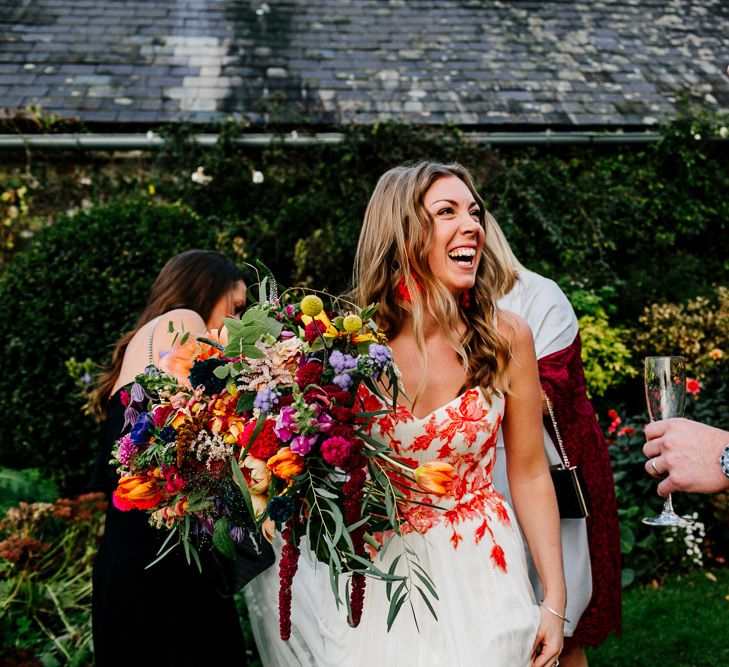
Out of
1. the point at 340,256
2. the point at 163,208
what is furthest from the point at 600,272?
the point at 163,208

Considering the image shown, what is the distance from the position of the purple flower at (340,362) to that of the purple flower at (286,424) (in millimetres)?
148

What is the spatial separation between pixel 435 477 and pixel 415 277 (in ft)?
2.83

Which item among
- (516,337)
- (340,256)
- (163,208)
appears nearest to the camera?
(516,337)

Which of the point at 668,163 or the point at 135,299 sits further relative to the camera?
the point at 668,163

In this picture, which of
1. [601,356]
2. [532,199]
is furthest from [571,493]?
[532,199]

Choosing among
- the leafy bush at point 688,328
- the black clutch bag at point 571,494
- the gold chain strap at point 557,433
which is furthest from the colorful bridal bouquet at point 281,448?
the leafy bush at point 688,328

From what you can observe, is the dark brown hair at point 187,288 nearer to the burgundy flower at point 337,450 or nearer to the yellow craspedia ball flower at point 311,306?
the yellow craspedia ball flower at point 311,306

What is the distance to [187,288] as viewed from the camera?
346 centimetres

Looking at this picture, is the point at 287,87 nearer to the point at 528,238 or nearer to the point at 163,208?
the point at 163,208

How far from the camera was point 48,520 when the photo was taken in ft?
16.2

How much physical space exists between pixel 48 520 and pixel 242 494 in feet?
12.5

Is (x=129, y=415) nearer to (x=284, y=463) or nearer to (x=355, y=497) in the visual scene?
(x=284, y=463)

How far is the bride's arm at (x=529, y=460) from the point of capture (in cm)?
223

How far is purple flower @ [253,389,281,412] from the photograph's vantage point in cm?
162
